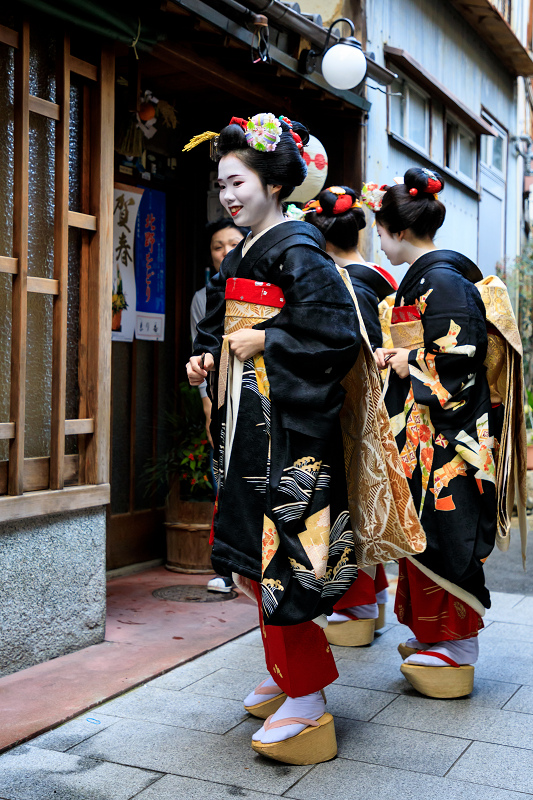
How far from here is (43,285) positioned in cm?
372

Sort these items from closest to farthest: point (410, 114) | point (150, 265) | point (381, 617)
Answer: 1. point (381, 617)
2. point (150, 265)
3. point (410, 114)

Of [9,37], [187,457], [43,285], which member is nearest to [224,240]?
[187,457]

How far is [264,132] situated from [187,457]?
3.08 m

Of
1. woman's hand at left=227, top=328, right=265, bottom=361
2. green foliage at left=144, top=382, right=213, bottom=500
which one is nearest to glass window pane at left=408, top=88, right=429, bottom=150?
green foliage at left=144, top=382, right=213, bottom=500

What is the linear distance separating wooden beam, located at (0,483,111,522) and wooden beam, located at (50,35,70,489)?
0.24 feet

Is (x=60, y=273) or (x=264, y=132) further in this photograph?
(x=60, y=273)

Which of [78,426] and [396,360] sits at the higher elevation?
[396,360]

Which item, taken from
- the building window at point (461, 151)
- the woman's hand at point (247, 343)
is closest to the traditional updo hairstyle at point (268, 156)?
the woman's hand at point (247, 343)

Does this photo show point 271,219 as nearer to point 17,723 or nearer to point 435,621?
point 435,621

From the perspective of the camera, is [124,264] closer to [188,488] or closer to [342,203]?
[188,488]

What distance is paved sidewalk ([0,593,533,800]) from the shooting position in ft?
8.48

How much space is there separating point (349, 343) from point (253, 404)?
0.38 m

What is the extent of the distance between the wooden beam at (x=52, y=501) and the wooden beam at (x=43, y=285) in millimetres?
912

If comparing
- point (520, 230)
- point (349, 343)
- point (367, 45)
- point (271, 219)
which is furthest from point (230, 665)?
point (520, 230)
